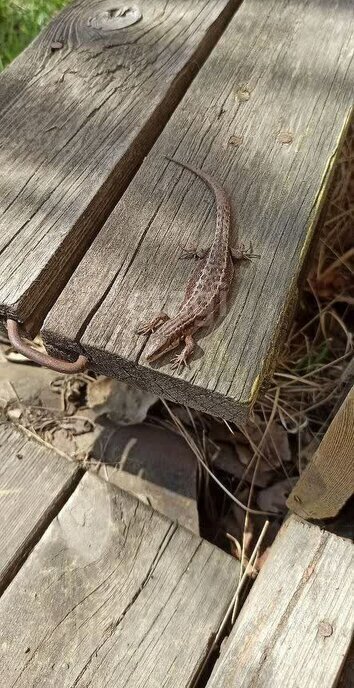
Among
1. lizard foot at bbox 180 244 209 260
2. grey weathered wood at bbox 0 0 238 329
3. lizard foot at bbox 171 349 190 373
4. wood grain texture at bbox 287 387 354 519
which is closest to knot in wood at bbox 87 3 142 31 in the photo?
grey weathered wood at bbox 0 0 238 329

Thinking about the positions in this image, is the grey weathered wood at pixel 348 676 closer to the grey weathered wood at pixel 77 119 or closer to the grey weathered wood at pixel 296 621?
the grey weathered wood at pixel 296 621

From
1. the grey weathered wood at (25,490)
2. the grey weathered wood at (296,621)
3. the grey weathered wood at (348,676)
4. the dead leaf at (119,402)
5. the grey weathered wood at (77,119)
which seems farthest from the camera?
the dead leaf at (119,402)

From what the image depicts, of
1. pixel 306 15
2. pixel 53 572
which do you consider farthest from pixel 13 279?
pixel 306 15

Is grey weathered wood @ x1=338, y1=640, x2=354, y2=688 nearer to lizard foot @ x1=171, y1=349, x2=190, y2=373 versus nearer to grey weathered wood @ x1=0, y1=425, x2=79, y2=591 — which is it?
grey weathered wood @ x1=0, y1=425, x2=79, y2=591

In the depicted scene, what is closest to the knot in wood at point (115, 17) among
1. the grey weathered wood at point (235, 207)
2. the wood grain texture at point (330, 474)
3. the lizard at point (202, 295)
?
the grey weathered wood at point (235, 207)

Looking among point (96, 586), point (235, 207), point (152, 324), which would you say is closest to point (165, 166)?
point (235, 207)

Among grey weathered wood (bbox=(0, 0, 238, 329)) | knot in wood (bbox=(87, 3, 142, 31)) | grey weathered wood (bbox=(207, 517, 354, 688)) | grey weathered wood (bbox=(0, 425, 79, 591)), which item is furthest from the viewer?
knot in wood (bbox=(87, 3, 142, 31))
